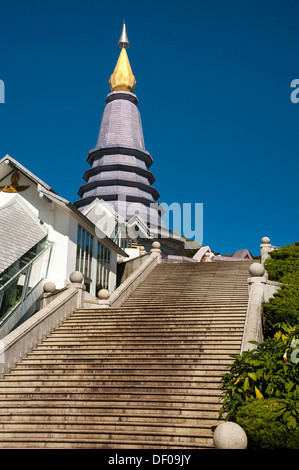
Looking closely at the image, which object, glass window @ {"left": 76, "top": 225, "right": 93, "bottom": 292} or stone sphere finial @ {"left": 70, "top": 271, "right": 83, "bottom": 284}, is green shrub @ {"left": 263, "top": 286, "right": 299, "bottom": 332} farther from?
glass window @ {"left": 76, "top": 225, "right": 93, "bottom": 292}

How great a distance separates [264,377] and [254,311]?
184 inches

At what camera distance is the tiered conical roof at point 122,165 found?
4534 centimetres

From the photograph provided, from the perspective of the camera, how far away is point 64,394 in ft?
40.3

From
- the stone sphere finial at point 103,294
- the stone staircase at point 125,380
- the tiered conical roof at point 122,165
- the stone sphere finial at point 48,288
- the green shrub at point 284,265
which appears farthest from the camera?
the tiered conical roof at point 122,165

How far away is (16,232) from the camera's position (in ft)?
68.3

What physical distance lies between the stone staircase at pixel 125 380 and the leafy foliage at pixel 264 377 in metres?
0.92

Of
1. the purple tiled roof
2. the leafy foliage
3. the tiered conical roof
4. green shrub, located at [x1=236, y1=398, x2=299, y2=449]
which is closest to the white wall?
the leafy foliage

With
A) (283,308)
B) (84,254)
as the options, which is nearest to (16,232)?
(84,254)

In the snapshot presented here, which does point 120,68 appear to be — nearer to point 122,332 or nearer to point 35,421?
point 122,332

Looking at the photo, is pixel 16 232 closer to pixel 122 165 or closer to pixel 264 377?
pixel 264 377

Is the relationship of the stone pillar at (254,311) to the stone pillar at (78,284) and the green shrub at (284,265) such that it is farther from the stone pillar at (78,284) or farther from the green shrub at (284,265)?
the stone pillar at (78,284)

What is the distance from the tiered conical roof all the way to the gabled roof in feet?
65.3

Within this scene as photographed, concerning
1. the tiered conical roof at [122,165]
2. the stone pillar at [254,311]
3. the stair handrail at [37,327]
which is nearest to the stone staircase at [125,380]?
the stair handrail at [37,327]
